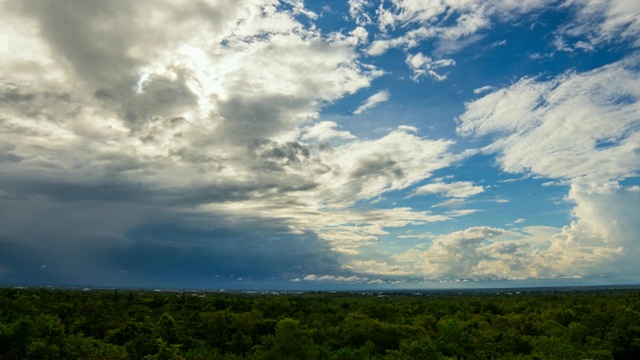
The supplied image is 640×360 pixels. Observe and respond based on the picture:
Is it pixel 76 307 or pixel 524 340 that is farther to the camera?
pixel 76 307

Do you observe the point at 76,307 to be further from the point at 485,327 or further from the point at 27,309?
the point at 485,327

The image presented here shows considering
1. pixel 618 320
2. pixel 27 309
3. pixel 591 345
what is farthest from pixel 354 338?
pixel 27 309

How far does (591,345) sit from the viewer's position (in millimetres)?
73500

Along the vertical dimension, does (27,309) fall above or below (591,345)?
above

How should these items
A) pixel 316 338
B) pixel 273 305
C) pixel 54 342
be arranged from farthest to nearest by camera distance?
pixel 273 305 → pixel 316 338 → pixel 54 342

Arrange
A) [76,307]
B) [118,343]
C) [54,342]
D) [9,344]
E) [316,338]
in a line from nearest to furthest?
[9,344] → [54,342] → [118,343] → [316,338] → [76,307]

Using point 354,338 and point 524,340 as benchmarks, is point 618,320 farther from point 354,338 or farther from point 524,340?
point 354,338

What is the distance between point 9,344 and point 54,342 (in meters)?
5.68

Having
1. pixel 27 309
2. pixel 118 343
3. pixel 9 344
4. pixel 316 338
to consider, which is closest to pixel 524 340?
pixel 316 338

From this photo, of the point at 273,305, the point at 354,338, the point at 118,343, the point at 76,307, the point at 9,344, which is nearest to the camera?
the point at 9,344

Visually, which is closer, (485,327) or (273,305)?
(485,327)

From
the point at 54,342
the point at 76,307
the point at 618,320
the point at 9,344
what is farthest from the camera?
the point at 76,307

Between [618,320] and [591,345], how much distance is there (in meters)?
22.7

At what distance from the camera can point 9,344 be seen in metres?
50.8
